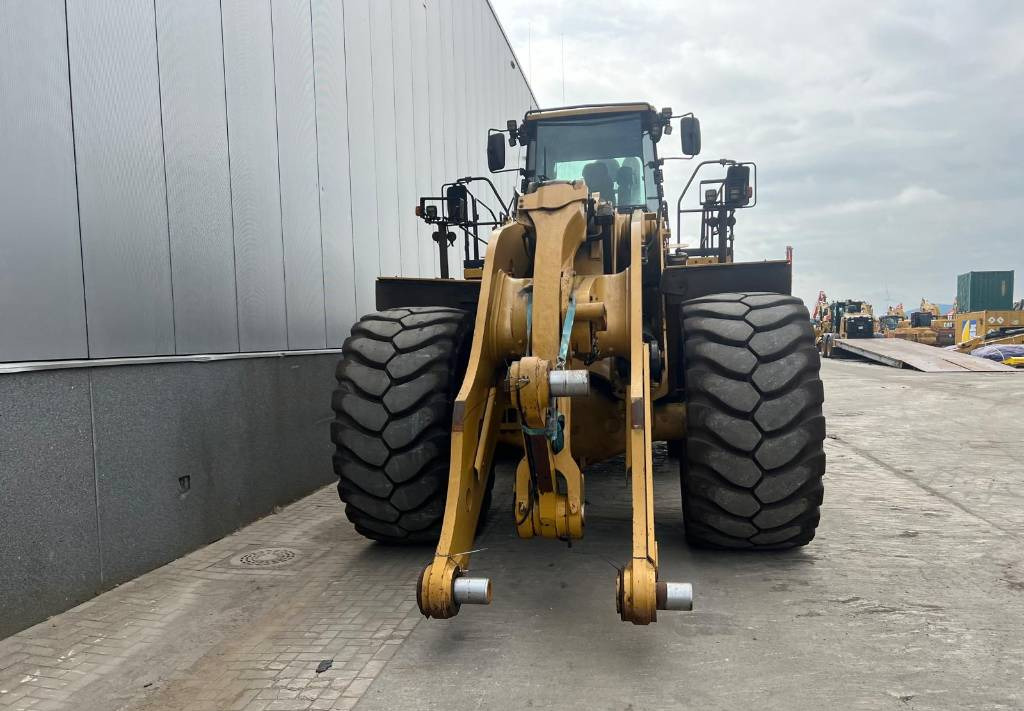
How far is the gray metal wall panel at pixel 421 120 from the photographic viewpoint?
33.0ft

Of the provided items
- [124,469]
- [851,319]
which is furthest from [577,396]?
[851,319]

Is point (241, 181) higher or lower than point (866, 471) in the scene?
higher

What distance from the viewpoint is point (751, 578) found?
3920 mm

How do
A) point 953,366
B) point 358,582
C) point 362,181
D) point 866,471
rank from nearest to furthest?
point 358,582 < point 866,471 < point 362,181 < point 953,366

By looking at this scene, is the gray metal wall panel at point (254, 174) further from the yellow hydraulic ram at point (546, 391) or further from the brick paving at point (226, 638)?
the yellow hydraulic ram at point (546, 391)

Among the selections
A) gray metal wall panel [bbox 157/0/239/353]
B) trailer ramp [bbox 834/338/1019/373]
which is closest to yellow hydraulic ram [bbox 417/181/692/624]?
gray metal wall panel [bbox 157/0/239/353]

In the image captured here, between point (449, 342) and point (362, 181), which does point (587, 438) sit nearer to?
point (449, 342)

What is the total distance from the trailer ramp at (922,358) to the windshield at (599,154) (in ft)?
56.1

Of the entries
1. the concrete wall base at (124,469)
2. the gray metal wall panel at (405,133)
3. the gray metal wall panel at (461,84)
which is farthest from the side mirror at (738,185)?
the gray metal wall panel at (461,84)

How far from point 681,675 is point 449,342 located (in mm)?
2233

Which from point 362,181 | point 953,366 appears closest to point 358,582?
point 362,181

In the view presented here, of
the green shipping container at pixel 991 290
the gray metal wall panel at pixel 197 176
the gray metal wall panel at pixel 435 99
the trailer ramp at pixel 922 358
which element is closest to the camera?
the gray metal wall panel at pixel 197 176

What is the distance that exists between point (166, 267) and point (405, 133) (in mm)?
5457

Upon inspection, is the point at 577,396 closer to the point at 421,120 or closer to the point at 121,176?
the point at 121,176
